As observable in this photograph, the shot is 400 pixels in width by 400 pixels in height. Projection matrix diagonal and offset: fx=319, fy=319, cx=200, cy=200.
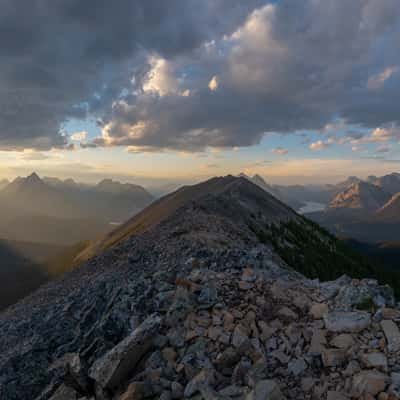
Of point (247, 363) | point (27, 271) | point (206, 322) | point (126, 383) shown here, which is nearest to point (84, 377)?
point (126, 383)

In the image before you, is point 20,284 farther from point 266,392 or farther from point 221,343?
point 266,392

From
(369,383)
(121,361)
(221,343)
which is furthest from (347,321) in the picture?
(121,361)

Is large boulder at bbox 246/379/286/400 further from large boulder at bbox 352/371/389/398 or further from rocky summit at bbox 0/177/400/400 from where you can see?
large boulder at bbox 352/371/389/398

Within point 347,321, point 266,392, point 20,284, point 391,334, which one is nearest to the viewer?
point 266,392

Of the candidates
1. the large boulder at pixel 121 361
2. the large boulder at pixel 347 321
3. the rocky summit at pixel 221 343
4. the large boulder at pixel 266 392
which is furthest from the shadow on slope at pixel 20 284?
the large boulder at pixel 347 321

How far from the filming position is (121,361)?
11680 mm

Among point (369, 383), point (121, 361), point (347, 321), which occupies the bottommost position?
point (121, 361)

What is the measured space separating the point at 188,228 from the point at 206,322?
18.6 metres

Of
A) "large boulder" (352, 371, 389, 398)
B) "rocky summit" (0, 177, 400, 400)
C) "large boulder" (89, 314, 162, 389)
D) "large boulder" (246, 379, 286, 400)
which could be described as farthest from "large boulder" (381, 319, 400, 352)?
"large boulder" (89, 314, 162, 389)

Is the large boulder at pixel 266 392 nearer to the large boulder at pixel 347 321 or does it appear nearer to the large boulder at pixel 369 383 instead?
the large boulder at pixel 369 383

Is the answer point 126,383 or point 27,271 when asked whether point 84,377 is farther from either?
point 27,271

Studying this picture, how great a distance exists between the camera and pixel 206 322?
12820 millimetres

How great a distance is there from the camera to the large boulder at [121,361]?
37.5 ft

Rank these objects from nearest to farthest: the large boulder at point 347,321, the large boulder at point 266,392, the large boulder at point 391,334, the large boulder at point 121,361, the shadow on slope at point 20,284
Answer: the large boulder at point 266,392, the large boulder at point 391,334, the large boulder at point 347,321, the large boulder at point 121,361, the shadow on slope at point 20,284
